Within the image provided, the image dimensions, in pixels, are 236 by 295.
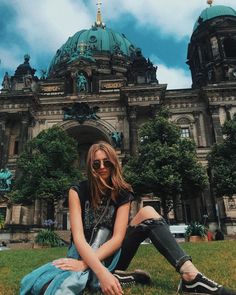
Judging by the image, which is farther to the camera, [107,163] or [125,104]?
[125,104]

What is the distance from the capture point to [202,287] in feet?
11.1

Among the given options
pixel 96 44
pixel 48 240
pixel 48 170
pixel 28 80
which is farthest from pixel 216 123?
pixel 96 44

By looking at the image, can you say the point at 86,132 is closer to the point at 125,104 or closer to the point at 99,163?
the point at 125,104

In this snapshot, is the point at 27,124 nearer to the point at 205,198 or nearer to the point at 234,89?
the point at 205,198

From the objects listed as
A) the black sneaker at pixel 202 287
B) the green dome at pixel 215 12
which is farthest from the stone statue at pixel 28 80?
the black sneaker at pixel 202 287

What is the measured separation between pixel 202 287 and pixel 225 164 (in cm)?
2238

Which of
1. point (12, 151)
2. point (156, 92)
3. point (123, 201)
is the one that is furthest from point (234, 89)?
point (123, 201)

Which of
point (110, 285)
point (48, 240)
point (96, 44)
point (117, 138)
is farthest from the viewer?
point (96, 44)

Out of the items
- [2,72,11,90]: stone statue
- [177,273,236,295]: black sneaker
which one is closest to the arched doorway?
[2,72,11,90]: stone statue

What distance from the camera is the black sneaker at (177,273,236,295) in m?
3.24

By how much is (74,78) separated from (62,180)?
1962cm

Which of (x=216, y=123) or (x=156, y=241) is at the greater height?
(x=216, y=123)

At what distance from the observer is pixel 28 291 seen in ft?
10.2

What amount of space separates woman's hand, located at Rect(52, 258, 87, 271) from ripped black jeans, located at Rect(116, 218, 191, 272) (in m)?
0.79
